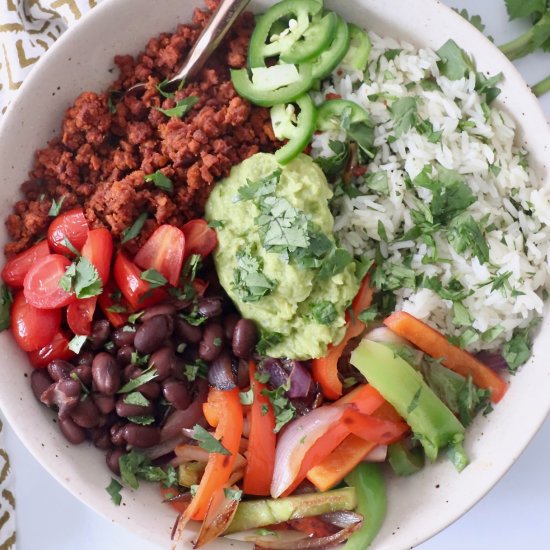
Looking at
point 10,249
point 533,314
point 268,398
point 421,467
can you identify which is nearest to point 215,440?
point 268,398

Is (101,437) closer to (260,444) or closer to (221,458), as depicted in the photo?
(221,458)

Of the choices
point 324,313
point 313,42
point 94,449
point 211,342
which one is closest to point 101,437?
point 94,449

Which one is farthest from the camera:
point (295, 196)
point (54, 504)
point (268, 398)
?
point (54, 504)

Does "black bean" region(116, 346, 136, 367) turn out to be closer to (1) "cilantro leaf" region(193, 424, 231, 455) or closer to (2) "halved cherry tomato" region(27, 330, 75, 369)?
(2) "halved cherry tomato" region(27, 330, 75, 369)

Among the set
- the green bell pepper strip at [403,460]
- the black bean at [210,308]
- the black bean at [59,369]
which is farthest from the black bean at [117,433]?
the green bell pepper strip at [403,460]

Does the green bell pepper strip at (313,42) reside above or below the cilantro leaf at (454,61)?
above

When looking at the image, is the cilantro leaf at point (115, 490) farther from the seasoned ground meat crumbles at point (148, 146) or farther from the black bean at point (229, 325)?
the seasoned ground meat crumbles at point (148, 146)

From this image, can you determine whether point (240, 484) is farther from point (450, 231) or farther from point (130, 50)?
point (130, 50)
